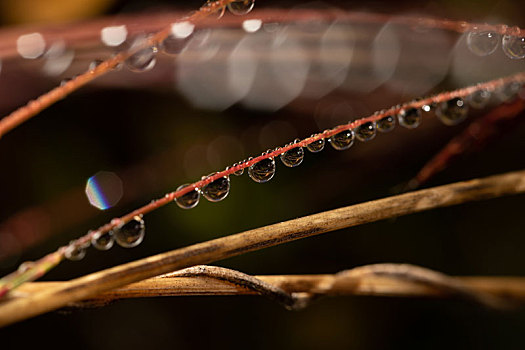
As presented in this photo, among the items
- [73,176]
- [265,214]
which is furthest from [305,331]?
[73,176]

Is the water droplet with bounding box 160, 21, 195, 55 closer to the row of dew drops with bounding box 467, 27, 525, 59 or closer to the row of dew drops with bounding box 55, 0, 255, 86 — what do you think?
the row of dew drops with bounding box 55, 0, 255, 86

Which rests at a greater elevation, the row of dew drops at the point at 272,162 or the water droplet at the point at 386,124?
the water droplet at the point at 386,124

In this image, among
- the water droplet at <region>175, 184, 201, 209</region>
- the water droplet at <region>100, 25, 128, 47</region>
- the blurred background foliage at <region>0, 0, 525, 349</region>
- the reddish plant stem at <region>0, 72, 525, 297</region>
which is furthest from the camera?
the blurred background foliage at <region>0, 0, 525, 349</region>

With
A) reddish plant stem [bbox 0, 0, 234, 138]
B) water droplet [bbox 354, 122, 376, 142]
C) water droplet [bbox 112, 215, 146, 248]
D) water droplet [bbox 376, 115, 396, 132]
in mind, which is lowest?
water droplet [bbox 112, 215, 146, 248]

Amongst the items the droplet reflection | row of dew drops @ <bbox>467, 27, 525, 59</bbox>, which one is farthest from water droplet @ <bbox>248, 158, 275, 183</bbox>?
the droplet reflection

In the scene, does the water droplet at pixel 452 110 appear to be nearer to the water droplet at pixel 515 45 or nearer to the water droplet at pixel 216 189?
the water droplet at pixel 515 45

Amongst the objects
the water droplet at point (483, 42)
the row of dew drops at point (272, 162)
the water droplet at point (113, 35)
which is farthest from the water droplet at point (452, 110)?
the water droplet at point (113, 35)
